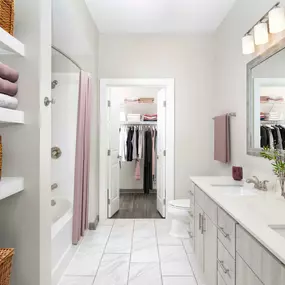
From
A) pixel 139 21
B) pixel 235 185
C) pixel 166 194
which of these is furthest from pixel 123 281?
pixel 139 21

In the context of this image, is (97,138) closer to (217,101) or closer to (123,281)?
(217,101)

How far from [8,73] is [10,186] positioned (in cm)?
54

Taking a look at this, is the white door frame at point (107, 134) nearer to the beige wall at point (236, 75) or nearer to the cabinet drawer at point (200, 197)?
the beige wall at point (236, 75)

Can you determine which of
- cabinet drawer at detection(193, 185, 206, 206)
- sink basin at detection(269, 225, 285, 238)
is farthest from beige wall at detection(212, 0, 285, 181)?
sink basin at detection(269, 225, 285, 238)

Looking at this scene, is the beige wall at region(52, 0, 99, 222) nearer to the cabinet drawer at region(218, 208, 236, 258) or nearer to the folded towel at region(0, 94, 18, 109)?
the folded towel at region(0, 94, 18, 109)

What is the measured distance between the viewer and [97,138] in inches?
156

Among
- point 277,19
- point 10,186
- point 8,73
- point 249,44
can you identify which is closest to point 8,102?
point 8,73

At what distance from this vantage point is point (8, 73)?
1.35m

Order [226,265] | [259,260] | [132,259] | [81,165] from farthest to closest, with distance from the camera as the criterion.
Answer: [81,165] → [132,259] → [226,265] → [259,260]

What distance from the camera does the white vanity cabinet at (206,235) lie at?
1.92 meters

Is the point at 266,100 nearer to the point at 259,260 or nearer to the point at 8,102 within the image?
the point at 259,260

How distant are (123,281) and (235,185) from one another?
4.27 ft

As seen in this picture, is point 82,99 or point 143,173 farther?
point 143,173

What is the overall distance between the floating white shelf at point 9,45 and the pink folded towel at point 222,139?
246cm
